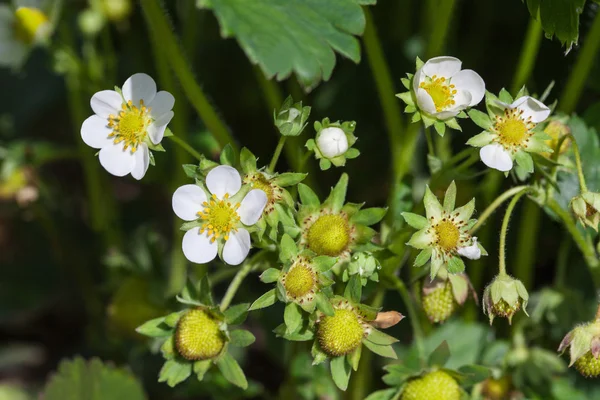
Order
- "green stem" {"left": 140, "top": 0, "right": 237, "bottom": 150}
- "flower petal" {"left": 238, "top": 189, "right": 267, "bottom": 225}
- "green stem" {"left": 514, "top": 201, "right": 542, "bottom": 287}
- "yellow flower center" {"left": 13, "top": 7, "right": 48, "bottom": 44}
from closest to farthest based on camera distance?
1. "flower petal" {"left": 238, "top": 189, "right": 267, "bottom": 225}
2. "green stem" {"left": 140, "top": 0, "right": 237, "bottom": 150}
3. "green stem" {"left": 514, "top": 201, "right": 542, "bottom": 287}
4. "yellow flower center" {"left": 13, "top": 7, "right": 48, "bottom": 44}

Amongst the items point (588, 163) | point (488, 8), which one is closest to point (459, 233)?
point (588, 163)

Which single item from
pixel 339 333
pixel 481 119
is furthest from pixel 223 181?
pixel 481 119

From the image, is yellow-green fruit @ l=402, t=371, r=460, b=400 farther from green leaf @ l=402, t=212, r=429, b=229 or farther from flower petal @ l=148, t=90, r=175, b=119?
flower petal @ l=148, t=90, r=175, b=119

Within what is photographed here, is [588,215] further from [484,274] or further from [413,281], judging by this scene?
[484,274]

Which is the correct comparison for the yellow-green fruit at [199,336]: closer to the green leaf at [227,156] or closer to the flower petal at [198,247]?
the flower petal at [198,247]

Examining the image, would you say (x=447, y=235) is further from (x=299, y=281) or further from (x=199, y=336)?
(x=199, y=336)

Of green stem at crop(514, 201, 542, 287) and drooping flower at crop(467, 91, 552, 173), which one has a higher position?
drooping flower at crop(467, 91, 552, 173)

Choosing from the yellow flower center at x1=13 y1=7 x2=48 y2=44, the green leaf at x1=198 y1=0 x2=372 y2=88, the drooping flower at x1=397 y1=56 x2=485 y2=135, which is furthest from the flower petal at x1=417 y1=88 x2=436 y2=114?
the yellow flower center at x1=13 y1=7 x2=48 y2=44
